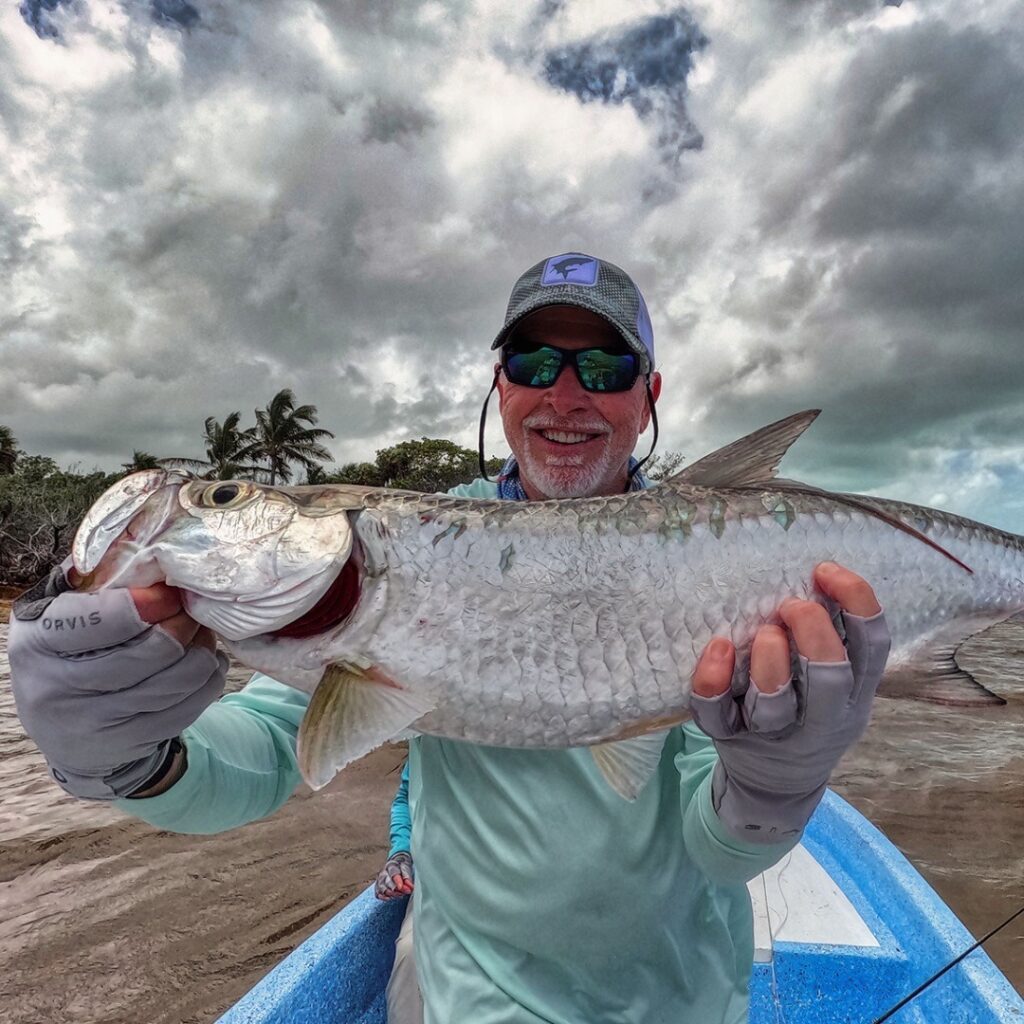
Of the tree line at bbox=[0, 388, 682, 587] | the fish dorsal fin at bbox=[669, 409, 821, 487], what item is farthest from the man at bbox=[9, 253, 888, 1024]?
the tree line at bbox=[0, 388, 682, 587]

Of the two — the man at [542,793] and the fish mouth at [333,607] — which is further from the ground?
the fish mouth at [333,607]

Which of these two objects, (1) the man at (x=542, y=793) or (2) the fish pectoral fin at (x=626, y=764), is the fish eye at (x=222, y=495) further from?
(2) the fish pectoral fin at (x=626, y=764)

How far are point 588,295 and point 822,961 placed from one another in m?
3.09

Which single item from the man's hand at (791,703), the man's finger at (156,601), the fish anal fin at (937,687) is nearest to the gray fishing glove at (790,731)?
the man's hand at (791,703)

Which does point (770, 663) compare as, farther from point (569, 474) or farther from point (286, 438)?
point (286, 438)

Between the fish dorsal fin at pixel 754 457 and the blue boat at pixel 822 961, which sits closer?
the fish dorsal fin at pixel 754 457

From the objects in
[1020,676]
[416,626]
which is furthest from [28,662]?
[1020,676]

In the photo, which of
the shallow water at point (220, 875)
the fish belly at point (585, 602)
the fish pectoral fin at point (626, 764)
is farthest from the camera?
the shallow water at point (220, 875)

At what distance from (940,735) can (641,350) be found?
9655mm

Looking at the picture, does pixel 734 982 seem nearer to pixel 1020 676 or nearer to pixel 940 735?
pixel 940 735

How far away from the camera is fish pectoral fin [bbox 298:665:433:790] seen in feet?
5.66

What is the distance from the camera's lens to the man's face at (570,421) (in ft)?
9.17

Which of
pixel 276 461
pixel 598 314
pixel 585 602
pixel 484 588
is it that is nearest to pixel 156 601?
pixel 484 588

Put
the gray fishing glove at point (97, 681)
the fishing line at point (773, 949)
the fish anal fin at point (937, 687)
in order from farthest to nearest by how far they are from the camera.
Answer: the fishing line at point (773, 949)
the fish anal fin at point (937, 687)
the gray fishing glove at point (97, 681)
